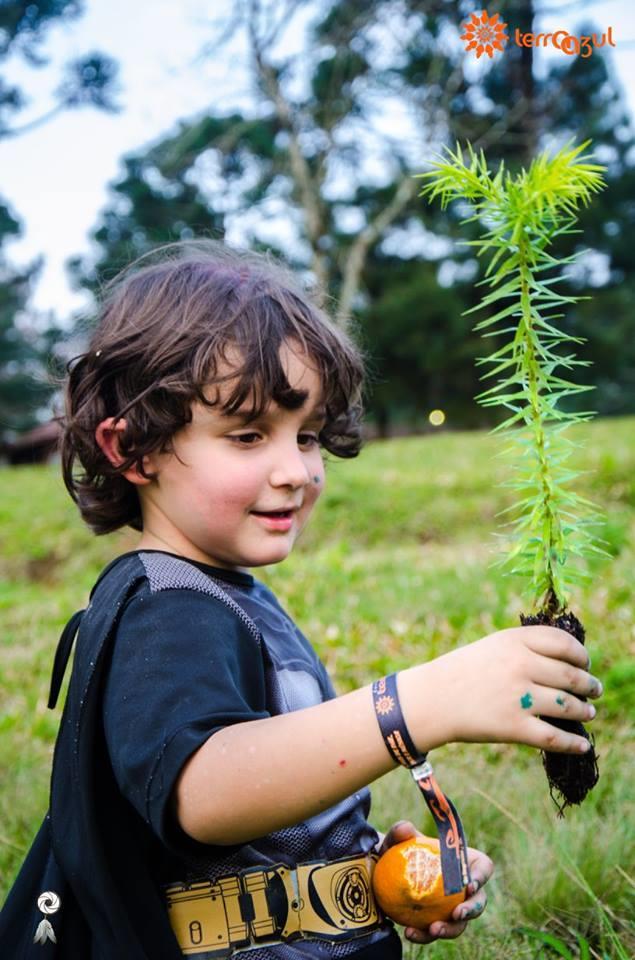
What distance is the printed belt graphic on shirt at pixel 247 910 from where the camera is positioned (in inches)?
55.4

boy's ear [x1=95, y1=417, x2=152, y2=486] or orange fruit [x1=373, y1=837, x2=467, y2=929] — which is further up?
boy's ear [x1=95, y1=417, x2=152, y2=486]

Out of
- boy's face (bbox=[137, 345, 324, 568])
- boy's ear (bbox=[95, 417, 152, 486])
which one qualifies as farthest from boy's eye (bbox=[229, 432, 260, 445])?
boy's ear (bbox=[95, 417, 152, 486])

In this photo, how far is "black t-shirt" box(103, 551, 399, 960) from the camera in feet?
3.84

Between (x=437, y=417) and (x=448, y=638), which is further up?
(x=437, y=417)

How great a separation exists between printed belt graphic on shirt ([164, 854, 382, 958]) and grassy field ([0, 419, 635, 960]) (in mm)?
505

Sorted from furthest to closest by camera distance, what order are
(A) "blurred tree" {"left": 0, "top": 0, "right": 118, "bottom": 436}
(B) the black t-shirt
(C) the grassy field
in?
(A) "blurred tree" {"left": 0, "top": 0, "right": 118, "bottom": 436} < (C) the grassy field < (B) the black t-shirt

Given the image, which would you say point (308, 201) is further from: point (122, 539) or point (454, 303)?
point (122, 539)

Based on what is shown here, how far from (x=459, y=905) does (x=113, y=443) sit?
1033 millimetres

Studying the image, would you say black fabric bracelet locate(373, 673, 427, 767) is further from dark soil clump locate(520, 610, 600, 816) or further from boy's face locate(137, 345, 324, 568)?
boy's face locate(137, 345, 324, 568)

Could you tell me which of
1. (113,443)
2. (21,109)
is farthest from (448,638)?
(21,109)

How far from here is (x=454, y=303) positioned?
24.0 m

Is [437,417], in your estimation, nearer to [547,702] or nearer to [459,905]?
[459,905]

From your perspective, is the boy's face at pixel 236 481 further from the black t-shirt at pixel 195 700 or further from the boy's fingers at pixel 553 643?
the boy's fingers at pixel 553 643

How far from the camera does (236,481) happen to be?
4.83 feet
